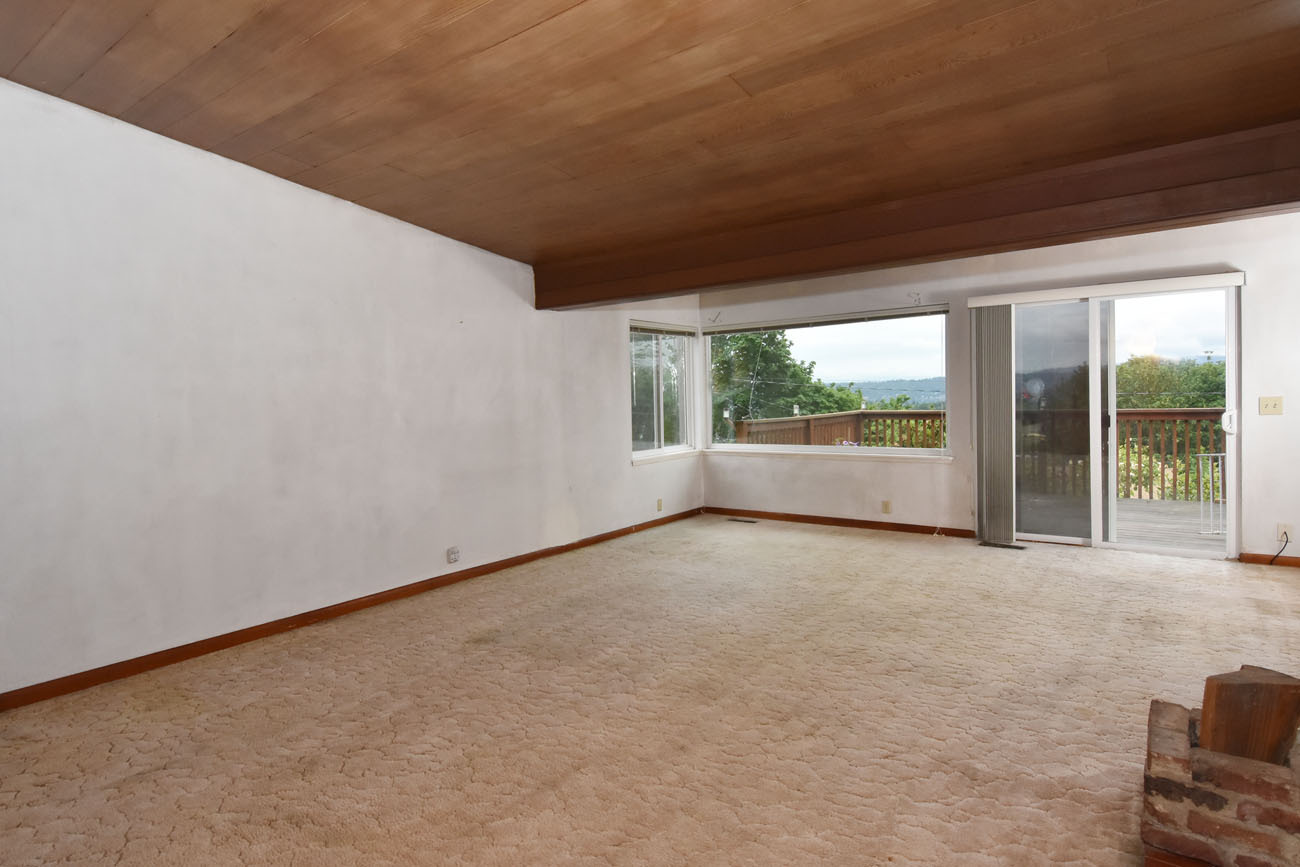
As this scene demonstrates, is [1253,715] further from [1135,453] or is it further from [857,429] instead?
[857,429]

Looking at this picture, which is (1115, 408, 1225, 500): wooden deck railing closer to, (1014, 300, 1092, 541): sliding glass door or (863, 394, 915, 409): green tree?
(1014, 300, 1092, 541): sliding glass door

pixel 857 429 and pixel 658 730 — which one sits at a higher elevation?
pixel 857 429

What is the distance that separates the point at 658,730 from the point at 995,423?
4.11 metres

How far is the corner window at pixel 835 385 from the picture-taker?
232 inches

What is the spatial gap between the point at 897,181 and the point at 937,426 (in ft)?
10.2

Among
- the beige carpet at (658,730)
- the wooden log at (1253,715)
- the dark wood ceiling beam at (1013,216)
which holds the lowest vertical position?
the beige carpet at (658,730)

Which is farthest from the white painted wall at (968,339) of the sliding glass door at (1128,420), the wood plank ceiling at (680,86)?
the wood plank ceiling at (680,86)

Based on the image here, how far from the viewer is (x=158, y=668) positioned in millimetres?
3182

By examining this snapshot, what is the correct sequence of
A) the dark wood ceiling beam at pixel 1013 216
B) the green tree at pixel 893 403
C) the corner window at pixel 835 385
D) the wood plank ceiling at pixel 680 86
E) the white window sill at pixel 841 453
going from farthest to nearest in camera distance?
the green tree at pixel 893 403
the corner window at pixel 835 385
the white window sill at pixel 841 453
the dark wood ceiling beam at pixel 1013 216
the wood plank ceiling at pixel 680 86

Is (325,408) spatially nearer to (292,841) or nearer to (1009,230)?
(292,841)

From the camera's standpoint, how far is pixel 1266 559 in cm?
454

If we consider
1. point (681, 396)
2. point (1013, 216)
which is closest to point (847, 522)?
point (681, 396)

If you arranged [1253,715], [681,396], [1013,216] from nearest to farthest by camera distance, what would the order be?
1. [1253,715]
2. [1013,216]
3. [681,396]

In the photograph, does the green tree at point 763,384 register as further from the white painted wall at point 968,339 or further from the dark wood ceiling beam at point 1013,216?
the dark wood ceiling beam at point 1013,216
